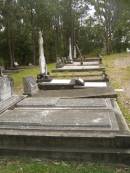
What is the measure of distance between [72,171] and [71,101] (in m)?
3.48

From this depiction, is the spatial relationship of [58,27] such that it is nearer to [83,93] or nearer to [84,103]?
[83,93]

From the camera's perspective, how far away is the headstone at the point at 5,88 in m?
7.82

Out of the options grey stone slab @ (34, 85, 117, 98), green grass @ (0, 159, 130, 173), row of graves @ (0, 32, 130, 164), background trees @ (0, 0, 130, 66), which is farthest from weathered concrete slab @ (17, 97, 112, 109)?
background trees @ (0, 0, 130, 66)

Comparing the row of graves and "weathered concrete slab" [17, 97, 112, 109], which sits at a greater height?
"weathered concrete slab" [17, 97, 112, 109]

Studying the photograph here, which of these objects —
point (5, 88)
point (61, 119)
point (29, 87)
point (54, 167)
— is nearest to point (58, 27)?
point (29, 87)

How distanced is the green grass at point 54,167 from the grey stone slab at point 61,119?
780 millimetres

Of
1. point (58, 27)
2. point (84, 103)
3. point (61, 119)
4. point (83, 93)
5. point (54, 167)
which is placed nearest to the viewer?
point (54, 167)

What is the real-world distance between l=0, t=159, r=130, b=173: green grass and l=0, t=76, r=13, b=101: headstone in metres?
3.26

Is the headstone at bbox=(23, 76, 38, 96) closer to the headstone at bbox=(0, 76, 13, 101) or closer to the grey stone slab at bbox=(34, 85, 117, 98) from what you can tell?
the grey stone slab at bbox=(34, 85, 117, 98)

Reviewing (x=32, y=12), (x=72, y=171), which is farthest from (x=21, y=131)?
(x=32, y=12)

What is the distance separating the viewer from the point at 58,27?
109 ft

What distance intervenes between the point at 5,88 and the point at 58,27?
26149 mm

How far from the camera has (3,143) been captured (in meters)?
5.14

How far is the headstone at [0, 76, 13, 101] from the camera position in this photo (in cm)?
782
